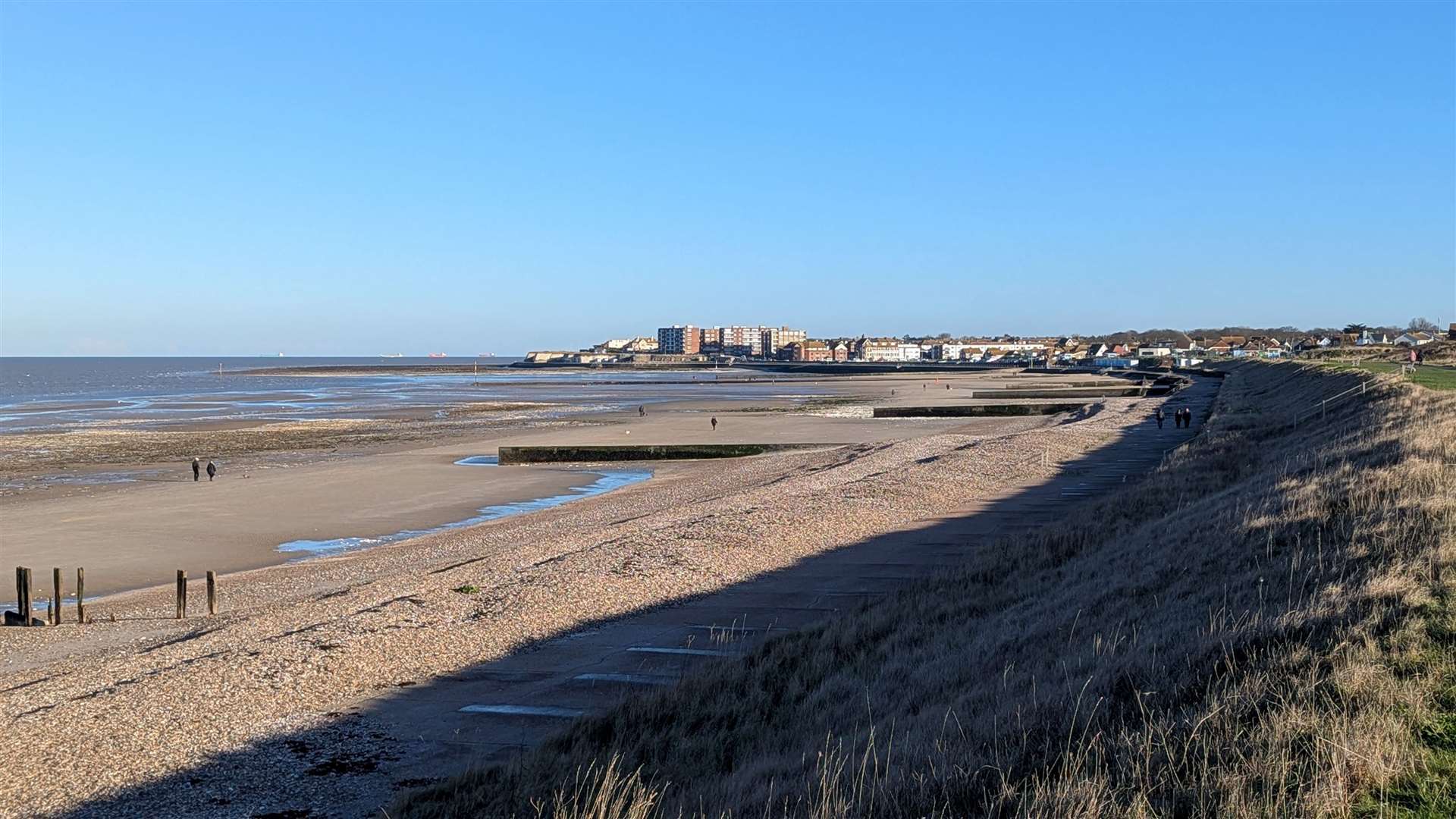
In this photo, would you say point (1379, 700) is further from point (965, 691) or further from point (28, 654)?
point (28, 654)

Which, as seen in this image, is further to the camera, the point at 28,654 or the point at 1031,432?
the point at 1031,432

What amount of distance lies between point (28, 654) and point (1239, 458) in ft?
67.7

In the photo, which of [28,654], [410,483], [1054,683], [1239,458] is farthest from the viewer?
[410,483]

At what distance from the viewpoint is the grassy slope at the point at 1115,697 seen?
532 centimetres

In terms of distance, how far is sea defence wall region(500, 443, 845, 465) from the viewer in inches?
1549

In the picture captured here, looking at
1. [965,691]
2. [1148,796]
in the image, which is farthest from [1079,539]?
[1148,796]

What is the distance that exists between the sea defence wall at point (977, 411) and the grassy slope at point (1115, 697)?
46174mm

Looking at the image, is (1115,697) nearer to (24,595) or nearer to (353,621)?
(353,621)

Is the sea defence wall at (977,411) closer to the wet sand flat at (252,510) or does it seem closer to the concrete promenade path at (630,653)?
the wet sand flat at (252,510)

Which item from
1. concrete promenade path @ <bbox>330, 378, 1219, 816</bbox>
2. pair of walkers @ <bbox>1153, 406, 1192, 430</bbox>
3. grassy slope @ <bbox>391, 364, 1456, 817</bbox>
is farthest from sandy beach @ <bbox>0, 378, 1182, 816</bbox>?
pair of walkers @ <bbox>1153, 406, 1192, 430</bbox>

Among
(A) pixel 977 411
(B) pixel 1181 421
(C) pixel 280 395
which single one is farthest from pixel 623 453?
(C) pixel 280 395

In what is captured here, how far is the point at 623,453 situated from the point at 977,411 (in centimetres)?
2641

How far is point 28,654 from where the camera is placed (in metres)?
13.7

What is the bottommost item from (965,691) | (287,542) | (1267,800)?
(287,542)
